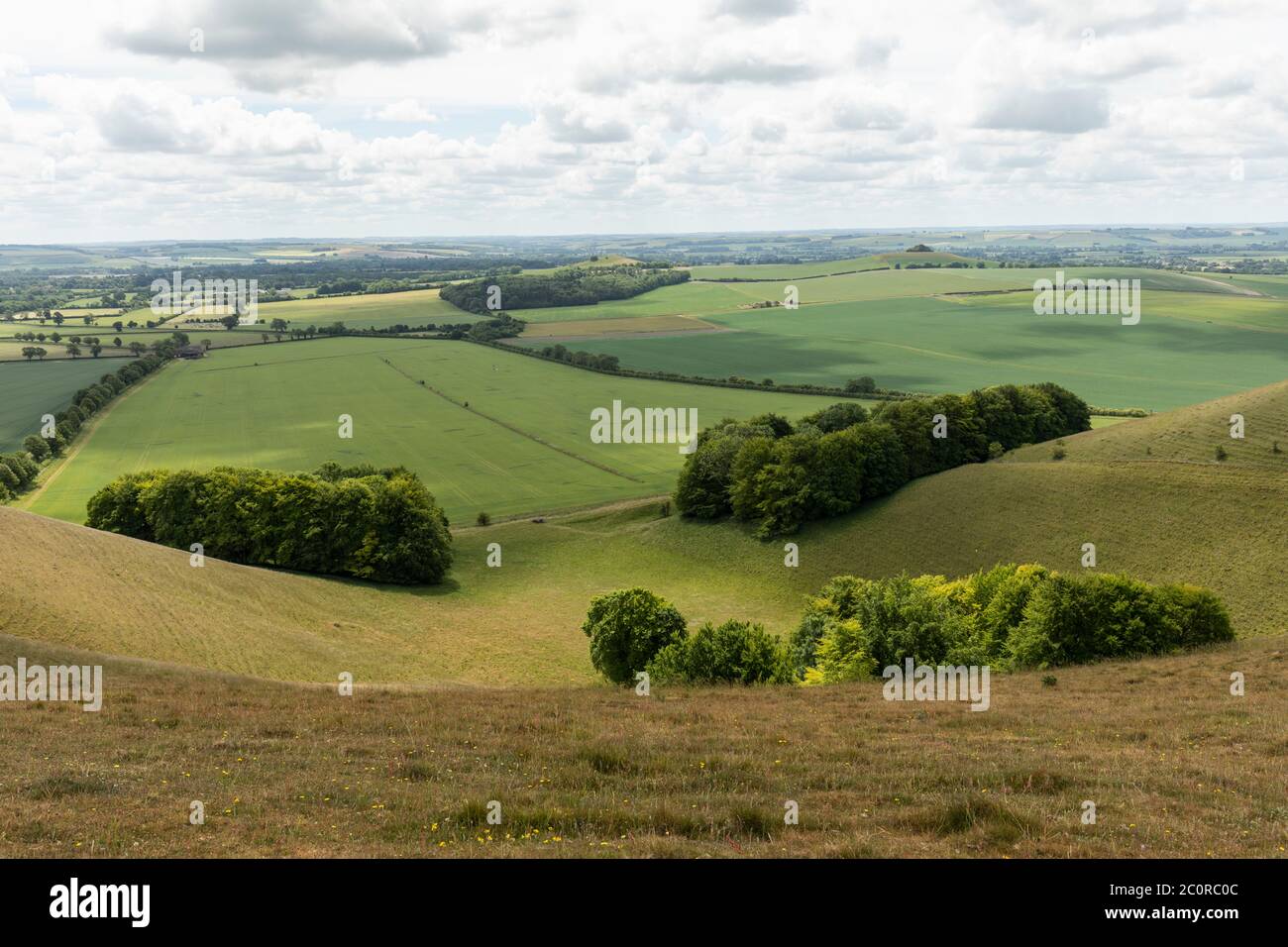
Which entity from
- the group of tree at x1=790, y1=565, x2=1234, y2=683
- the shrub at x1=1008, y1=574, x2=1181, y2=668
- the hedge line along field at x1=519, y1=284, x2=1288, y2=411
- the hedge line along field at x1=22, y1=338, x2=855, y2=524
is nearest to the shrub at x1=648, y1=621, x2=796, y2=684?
the group of tree at x1=790, y1=565, x2=1234, y2=683

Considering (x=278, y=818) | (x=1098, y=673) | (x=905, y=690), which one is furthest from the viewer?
(x=1098, y=673)

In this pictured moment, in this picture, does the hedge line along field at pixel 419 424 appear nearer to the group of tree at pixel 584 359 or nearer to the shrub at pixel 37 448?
the group of tree at pixel 584 359

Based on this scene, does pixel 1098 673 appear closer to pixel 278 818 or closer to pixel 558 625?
pixel 278 818

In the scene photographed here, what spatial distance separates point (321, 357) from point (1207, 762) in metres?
183

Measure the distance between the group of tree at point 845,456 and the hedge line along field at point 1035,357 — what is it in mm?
44243

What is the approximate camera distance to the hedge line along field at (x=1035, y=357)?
13912 cm

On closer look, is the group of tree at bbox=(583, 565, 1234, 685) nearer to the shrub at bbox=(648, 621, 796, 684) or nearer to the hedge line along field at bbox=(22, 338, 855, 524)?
the shrub at bbox=(648, 621, 796, 684)

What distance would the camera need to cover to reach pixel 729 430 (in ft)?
318

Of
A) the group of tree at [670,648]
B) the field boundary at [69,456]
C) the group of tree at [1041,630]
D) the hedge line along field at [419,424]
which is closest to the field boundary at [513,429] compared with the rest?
the hedge line along field at [419,424]
